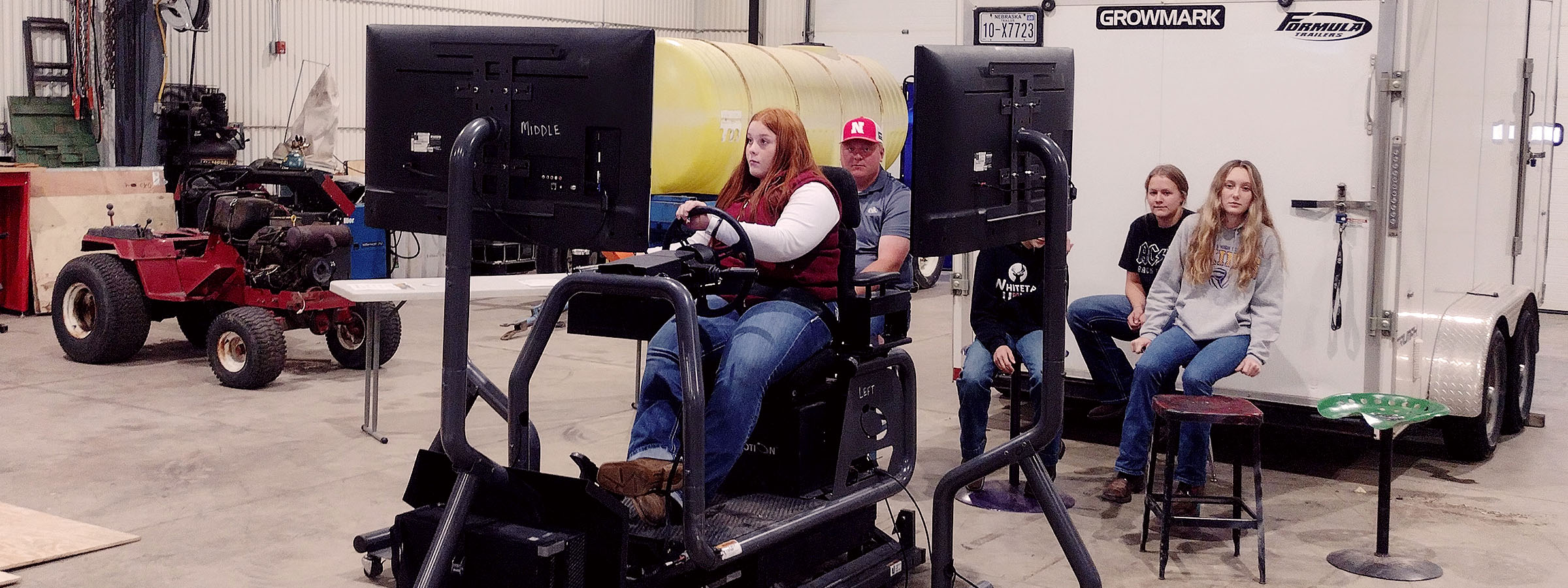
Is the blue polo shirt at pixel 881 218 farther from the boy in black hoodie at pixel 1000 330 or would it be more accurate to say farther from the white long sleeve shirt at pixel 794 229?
the white long sleeve shirt at pixel 794 229

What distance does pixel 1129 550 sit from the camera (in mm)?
5488

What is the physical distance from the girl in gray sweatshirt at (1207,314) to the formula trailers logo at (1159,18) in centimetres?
80

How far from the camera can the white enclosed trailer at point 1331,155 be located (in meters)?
6.16

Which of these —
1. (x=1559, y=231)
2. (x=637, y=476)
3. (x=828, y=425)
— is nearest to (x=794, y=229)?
(x=828, y=425)

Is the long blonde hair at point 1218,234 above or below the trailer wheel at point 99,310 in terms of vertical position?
above

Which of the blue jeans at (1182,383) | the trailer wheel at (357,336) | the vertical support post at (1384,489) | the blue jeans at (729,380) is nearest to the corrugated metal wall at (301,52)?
the trailer wheel at (357,336)

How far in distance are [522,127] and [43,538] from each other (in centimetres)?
271

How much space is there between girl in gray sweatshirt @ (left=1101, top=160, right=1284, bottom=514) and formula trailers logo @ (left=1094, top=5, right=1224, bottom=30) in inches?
31.7

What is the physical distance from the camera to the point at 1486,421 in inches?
274

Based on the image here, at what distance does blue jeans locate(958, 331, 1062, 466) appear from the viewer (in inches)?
235

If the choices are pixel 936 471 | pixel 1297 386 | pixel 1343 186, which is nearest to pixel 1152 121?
pixel 1343 186

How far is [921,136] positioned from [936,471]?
3.05 m

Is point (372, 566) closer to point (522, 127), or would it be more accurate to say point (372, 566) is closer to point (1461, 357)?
point (522, 127)

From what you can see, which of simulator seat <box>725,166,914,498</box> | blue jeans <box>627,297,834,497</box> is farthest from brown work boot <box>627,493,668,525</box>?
simulator seat <box>725,166,914,498</box>
